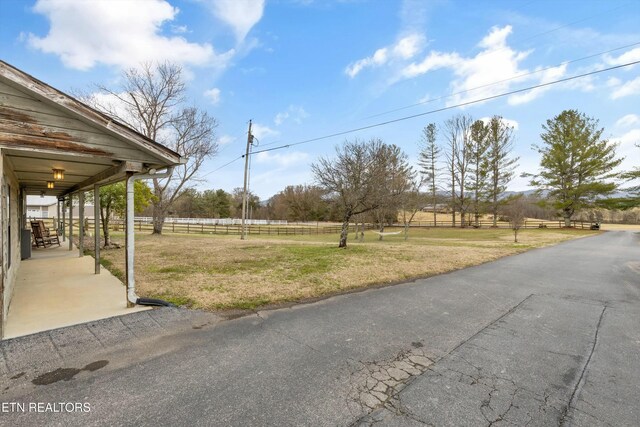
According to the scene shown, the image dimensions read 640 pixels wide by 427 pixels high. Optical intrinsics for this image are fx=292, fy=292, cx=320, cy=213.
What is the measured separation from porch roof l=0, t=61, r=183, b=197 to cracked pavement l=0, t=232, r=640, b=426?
2660 millimetres

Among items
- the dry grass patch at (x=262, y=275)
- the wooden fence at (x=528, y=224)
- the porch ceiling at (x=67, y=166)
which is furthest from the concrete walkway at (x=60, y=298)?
the wooden fence at (x=528, y=224)

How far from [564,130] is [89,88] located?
144 feet

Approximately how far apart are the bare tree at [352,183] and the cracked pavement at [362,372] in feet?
27.6

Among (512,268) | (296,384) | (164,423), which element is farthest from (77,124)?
(512,268)

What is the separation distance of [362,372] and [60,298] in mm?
5504

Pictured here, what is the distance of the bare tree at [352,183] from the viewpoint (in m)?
13.0

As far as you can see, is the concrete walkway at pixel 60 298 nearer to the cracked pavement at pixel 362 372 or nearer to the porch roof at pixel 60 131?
the cracked pavement at pixel 362 372

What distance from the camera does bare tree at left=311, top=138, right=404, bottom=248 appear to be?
511 inches

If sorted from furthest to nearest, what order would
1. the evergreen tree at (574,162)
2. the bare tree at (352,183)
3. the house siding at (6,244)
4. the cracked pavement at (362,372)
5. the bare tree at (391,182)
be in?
the evergreen tree at (574,162), the bare tree at (391,182), the bare tree at (352,183), the house siding at (6,244), the cracked pavement at (362,372)

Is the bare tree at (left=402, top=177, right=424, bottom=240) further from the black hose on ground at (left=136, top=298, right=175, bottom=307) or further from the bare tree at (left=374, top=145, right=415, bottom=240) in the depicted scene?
the black hose on ground at (left=136, top=298, right=175, bottom=307)

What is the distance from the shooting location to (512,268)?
29.1 ft

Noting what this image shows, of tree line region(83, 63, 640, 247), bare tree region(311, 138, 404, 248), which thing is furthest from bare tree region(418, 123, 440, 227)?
bare tree region(311, 138, 404, 248)

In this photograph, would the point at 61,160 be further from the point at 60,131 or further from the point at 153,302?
the point at 153,302

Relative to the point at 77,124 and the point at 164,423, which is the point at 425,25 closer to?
the point at 77,124
